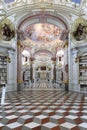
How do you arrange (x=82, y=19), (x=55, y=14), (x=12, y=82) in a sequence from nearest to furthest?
(x=82, y=19)
(x=12, y=82)
(x=55, y=14)

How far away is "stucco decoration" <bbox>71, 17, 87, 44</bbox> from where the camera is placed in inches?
400

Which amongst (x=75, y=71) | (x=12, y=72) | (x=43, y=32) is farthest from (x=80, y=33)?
(x=43, y=32)

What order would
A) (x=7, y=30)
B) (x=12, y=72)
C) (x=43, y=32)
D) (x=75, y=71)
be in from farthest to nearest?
(x=43, y=32) → (x=12, y=72) → (x=75, y=71) → (x=7, y=30)

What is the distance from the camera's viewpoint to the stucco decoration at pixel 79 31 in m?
10.1

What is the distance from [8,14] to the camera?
1085cm

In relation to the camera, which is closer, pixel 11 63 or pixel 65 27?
pixel 11 63

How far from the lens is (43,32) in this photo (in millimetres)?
22422

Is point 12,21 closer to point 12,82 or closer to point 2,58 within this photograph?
point 2,58

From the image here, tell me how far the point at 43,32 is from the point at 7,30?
1252 cm

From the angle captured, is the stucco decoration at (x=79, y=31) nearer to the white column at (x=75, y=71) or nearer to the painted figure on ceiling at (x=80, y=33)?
the painted figure on ceiling at (x=80, y=33)

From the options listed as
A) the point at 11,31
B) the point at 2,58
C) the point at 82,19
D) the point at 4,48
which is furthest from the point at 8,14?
the point at 82,19

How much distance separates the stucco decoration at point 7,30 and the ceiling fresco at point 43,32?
33.6 ft

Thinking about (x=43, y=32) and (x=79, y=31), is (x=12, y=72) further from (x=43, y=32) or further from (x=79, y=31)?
(x=43, y=32)

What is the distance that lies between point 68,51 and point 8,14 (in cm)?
557
